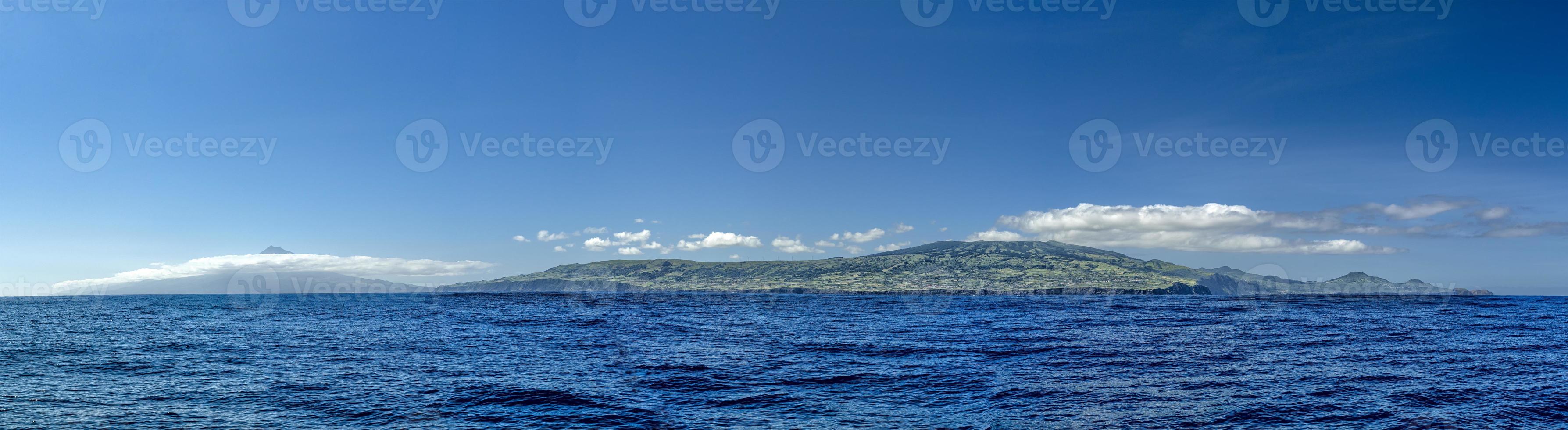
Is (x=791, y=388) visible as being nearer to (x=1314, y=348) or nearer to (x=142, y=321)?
(x=1314, y=348)

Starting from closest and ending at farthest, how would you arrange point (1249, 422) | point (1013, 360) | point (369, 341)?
point (1249, 422)
point (1013, 360)
point (369, 341)

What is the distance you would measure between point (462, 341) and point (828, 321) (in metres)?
38.9

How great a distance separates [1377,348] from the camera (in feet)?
135

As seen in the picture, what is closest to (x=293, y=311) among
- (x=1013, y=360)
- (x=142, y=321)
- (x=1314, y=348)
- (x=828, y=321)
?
(x=142, y=321)

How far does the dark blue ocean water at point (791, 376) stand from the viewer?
21797 millimetres

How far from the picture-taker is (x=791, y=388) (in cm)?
2689

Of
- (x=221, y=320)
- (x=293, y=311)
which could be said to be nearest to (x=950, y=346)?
(x=221, y=320)

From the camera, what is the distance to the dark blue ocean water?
21.8m

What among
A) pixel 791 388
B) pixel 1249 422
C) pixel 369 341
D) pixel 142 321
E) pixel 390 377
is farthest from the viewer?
pixel 142 321

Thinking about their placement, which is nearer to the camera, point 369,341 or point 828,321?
point 369,341

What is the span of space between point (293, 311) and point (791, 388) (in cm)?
9722

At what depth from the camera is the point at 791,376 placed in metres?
30.2

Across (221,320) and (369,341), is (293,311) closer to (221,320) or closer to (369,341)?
(221,320)

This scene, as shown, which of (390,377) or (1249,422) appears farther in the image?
(390,377)
